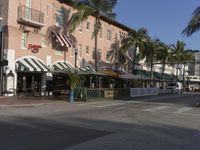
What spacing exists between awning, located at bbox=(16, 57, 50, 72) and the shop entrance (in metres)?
1.30

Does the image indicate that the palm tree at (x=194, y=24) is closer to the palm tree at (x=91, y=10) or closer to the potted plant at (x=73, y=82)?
the potted plant at (x=73, y=82)

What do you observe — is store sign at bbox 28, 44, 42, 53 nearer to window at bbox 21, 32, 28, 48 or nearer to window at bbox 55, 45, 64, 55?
window at bbox 21, 32, 28, 48

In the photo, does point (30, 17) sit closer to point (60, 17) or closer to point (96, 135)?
point (60, 17)

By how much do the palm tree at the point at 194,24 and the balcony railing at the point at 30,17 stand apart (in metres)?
14.0

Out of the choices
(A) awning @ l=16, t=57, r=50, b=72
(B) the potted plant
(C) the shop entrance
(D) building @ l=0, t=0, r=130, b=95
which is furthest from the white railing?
(B) the potted plant

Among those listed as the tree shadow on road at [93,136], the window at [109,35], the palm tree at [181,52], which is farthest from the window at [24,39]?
the palm tree at [181,52]

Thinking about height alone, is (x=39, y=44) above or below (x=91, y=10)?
below

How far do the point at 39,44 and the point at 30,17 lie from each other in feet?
9.65

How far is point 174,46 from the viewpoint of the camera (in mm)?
98938

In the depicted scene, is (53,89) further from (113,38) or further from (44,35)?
(113,38)

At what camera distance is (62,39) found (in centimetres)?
4391

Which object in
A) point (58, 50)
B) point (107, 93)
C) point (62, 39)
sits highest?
point (62, 39)

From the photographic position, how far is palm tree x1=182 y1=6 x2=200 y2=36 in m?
32.2

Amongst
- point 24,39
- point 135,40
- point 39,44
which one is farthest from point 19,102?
point 135,40
